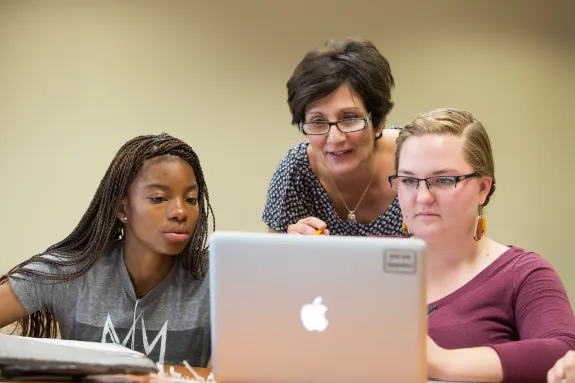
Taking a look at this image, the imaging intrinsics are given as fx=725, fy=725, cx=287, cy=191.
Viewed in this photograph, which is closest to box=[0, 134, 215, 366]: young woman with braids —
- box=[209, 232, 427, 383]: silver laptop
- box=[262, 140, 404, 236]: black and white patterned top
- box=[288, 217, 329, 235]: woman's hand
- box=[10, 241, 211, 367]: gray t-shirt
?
box=[10, 241, 211, 367]: gray t-shirt

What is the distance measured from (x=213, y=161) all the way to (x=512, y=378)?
2.67 m

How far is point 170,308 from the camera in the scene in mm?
1979

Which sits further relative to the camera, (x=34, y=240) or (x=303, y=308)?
(x=34, y=240)

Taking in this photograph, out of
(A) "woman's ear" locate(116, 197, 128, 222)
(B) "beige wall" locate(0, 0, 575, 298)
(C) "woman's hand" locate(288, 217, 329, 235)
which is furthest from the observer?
(B) "beige wall" locate(0, 0, 575, 298)

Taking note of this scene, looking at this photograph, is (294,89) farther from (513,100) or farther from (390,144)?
(513,100)

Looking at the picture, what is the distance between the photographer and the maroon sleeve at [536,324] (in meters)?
1.42

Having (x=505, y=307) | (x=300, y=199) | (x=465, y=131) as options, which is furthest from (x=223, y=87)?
(x=505, y=307)

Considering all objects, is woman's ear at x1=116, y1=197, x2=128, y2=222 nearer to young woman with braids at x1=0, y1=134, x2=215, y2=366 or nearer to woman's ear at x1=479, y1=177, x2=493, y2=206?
young woman with braids at x1=0, y1=134, x2=215, y2=366

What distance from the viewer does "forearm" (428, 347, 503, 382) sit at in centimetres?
140

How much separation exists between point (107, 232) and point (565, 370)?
125 cm

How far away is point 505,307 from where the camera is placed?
1643 millimetres

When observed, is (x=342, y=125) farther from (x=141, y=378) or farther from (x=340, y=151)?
(x=141, y=378)

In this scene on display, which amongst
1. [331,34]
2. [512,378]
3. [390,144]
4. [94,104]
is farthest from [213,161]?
[512,378]

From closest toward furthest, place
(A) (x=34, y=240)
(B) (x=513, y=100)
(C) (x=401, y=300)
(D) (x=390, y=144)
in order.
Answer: (C) (x=401, y=300) → (D) (x=390, y=144) → (A) (x=34, y=240) → (B) (x=513, y=100)
